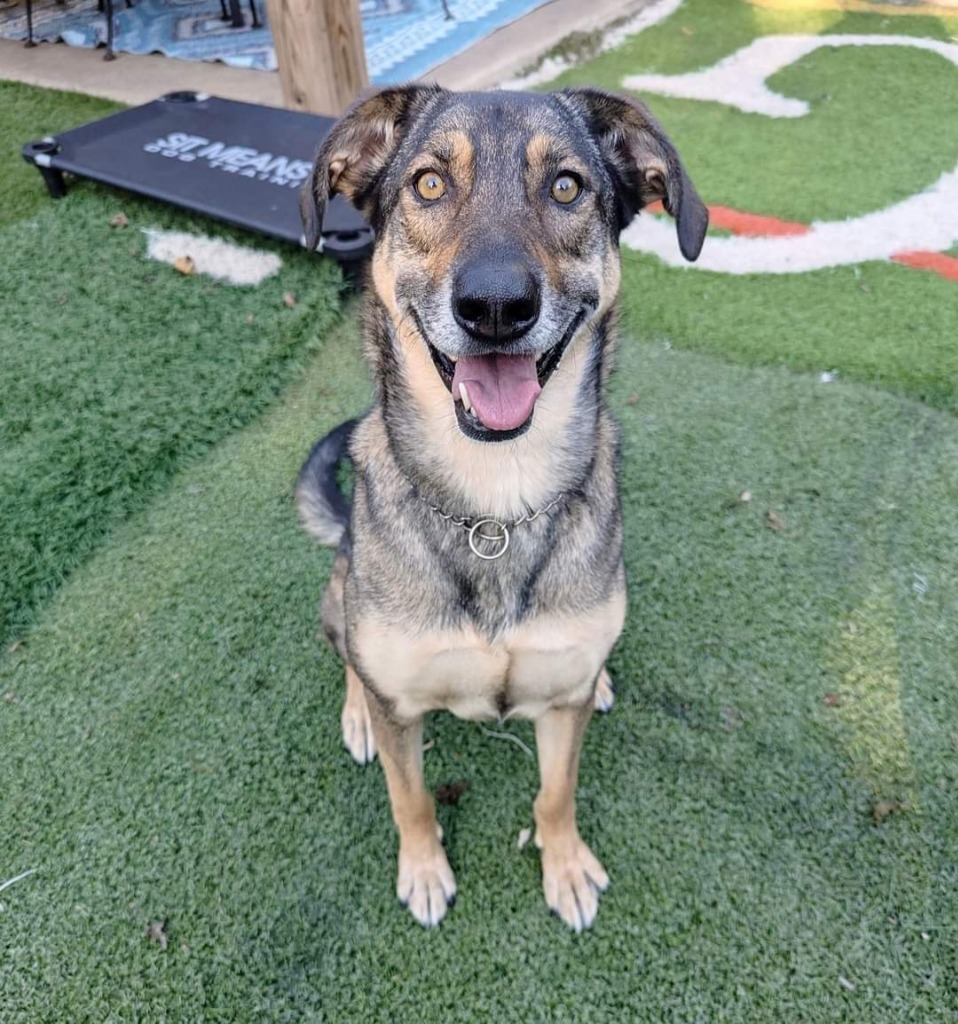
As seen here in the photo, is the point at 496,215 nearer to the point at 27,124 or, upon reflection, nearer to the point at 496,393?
the point at 496,393

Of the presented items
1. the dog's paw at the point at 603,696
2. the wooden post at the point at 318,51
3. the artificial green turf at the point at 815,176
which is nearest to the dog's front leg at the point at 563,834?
the dog's paw at the point at 603,696

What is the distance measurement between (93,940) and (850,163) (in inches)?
241

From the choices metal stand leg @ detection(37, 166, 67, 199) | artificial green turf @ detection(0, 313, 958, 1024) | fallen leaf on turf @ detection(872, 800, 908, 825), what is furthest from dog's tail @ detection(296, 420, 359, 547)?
metal stand leg @ detection(37, 166, 67, 199)

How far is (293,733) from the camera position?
Result: 277 centimetres

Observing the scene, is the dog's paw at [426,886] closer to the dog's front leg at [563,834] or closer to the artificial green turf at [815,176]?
the dog's front leg at [563,834]

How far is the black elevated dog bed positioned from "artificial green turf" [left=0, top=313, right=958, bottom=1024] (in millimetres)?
1620

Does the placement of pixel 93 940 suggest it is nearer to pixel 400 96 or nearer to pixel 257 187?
pixel 400 96

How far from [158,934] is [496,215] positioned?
7.28ft

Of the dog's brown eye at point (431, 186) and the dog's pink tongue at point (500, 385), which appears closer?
the dog's pink tongue at point (500, 385)

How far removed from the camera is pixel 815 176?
17.6ft

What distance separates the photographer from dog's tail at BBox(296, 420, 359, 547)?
9.52 feet

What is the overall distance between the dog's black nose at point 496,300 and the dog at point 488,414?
0.21 ft

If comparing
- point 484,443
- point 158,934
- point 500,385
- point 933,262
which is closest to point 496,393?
point 500,385

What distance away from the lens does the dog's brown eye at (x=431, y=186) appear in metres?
1.91
